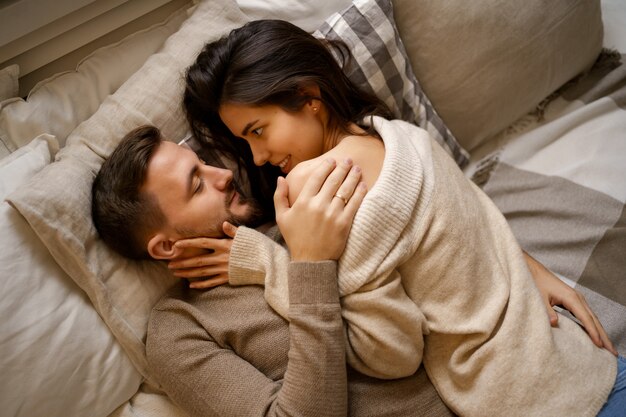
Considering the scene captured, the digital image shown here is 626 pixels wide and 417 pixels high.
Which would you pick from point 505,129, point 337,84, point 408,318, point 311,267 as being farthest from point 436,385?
point 505,129

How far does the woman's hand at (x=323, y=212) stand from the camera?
955 mm

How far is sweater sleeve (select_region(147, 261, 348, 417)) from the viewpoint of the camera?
36.0 inches

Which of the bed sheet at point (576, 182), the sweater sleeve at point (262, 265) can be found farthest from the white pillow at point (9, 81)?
the bed sheet at point (576, 182)

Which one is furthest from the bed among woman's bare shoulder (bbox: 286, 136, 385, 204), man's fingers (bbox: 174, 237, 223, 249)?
woman's bare shoulder (bbox: 286, 136, 385, 204)

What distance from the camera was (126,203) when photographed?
3.50ft

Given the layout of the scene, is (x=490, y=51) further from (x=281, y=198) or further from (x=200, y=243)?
(x=200, y=243)

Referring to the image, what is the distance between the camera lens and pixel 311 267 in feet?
3.11

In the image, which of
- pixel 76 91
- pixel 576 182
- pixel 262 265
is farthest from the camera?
pixel 576 182

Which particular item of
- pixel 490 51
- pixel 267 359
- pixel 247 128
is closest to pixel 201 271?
pixel 267 359

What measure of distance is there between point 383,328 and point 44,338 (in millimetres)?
678

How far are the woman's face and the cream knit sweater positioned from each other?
200mm

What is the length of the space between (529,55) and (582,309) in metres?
0.79

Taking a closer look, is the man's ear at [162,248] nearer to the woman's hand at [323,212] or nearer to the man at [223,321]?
the man at [223,321]

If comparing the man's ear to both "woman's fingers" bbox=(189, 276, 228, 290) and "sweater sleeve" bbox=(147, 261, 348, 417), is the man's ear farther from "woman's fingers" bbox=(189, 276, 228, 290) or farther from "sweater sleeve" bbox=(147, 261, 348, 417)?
"sweater sleeve" bbox=(147, 261, 348, 417)
